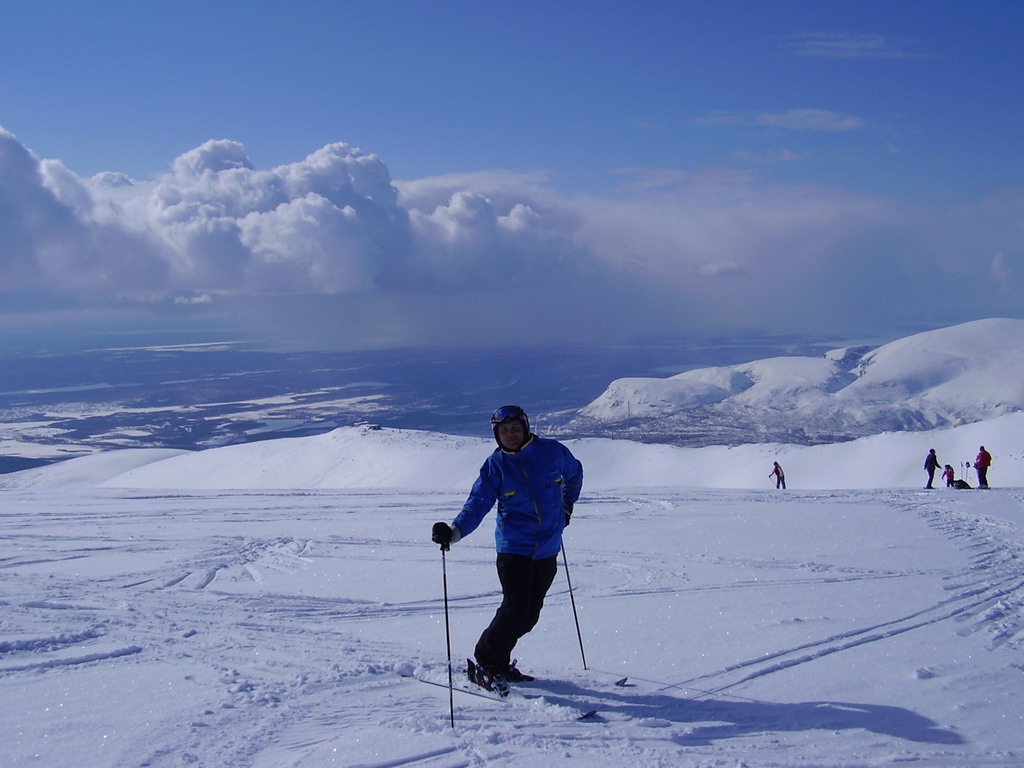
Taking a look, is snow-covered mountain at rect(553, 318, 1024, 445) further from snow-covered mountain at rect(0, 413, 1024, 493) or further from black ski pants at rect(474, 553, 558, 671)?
black ski pants at rect(474, 553, 558, 671)

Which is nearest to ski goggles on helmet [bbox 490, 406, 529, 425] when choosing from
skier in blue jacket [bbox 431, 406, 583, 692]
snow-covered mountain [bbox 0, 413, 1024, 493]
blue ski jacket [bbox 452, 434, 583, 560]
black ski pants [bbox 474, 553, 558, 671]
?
skier in blue jacket [bbox 431, 406, 583, 692]

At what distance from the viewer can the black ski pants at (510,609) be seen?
4.51m

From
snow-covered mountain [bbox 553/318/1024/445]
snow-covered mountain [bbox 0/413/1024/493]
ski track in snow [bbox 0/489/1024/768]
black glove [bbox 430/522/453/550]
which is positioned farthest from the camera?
snow-covered mountain [bbox 553/318/1024/445]

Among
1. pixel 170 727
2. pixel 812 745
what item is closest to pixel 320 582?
pixel 170 727

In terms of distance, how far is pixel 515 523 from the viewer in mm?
4566

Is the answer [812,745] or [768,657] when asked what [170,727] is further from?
[768,657]

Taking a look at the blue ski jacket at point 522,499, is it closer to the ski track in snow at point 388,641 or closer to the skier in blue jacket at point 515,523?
the skier in blue jacket at point 515,523

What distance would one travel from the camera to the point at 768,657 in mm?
5129

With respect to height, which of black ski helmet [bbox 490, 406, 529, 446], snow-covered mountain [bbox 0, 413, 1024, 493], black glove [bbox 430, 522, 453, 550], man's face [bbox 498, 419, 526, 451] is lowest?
snow-covered mountain [bbox 0, 413, 1024, 493]

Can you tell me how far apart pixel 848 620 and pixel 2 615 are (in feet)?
24.6

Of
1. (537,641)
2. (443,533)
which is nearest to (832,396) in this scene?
(537,641)

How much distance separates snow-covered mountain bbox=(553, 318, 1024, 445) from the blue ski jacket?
71809 millimetres

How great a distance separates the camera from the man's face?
4508mm

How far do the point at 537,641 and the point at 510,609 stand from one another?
1.31 meters
